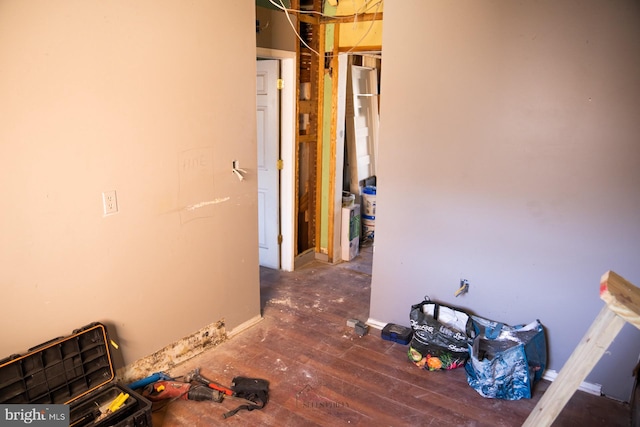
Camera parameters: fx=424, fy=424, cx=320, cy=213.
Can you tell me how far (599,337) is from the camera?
132 cm

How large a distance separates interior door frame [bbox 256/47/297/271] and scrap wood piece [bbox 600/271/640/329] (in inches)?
121

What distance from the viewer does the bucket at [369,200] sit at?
5.16 metres

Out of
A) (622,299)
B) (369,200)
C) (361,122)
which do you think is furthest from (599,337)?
(361,122)

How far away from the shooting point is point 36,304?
6.56ft

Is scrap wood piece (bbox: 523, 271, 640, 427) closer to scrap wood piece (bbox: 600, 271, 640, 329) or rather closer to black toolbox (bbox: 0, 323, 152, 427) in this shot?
scrap wood piece (bbox: 600, 271, 640, 329)

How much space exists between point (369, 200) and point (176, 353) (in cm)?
306

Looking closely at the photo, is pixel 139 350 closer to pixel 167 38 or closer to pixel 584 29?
pixel 167 38

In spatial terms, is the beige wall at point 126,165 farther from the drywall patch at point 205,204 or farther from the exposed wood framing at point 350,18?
the exposed wood framing at point 350,18

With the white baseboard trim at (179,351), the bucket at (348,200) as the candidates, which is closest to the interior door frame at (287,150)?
the bucket at (348,200)

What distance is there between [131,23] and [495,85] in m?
2.06

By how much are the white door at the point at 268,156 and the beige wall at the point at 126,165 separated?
3.27 feet

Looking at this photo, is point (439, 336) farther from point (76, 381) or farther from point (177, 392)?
point (76, 381)

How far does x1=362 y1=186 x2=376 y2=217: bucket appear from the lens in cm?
516

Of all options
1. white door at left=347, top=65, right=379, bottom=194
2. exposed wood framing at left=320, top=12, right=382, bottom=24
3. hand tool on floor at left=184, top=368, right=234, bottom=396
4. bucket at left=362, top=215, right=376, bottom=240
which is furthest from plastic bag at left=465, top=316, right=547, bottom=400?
white door at left=347, top=65, right=379, bottom=194
